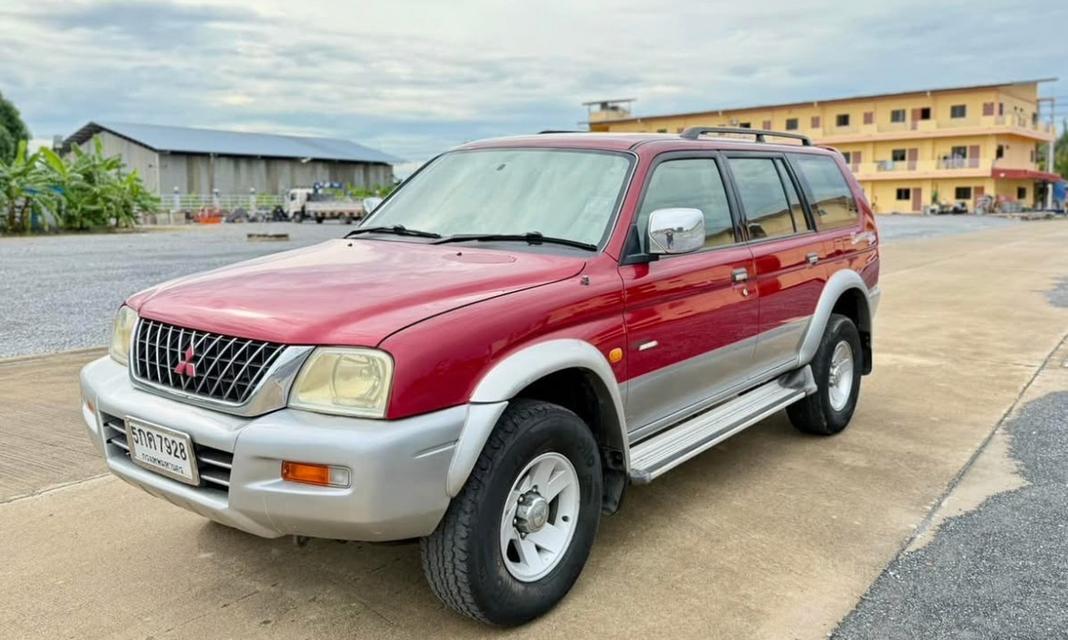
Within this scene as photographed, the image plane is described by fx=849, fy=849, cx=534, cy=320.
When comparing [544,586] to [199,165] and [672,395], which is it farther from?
[199,165]

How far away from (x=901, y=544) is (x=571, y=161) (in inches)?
93.6

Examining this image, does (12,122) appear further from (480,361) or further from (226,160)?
(480,361)

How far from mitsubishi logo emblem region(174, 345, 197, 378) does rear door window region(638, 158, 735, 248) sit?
202cm

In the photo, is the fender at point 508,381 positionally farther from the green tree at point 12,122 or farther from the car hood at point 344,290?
the green tree at point 12,122

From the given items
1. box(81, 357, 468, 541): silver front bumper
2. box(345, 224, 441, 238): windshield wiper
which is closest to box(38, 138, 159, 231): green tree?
box(345, 224, 441, 238): windshield wiper

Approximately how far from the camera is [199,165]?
60188mm

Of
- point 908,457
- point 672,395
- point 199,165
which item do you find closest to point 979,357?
point 908,457

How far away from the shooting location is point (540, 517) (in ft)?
10.5

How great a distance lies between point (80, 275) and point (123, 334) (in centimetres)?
1300

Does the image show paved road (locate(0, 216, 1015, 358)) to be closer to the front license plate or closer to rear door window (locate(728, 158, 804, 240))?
the front license plate

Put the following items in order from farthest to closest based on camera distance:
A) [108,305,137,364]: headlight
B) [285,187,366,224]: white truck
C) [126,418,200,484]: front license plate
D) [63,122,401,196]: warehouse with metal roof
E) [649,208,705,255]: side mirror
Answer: [63,122,401,196]: warehouse with metal roof → [285,187,366,224]: white truck → [649,208,705,255]: side mirror → [108,305,137,364]: headlight → [126,418,200,484]: front license plate

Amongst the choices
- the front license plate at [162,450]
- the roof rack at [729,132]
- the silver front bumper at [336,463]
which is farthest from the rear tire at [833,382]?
the front license plate at [162,450]

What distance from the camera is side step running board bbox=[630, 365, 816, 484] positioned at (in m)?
3.74

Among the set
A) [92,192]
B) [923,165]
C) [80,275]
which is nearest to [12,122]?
[92,192]
